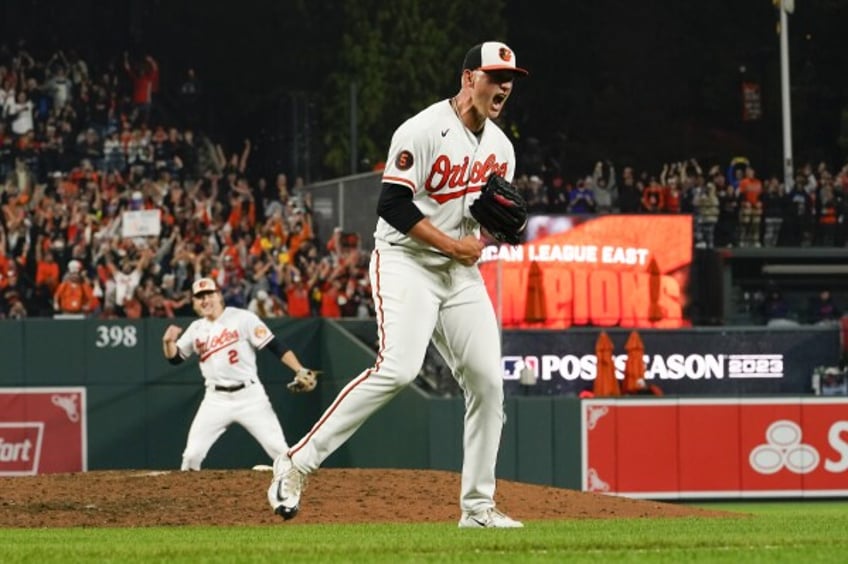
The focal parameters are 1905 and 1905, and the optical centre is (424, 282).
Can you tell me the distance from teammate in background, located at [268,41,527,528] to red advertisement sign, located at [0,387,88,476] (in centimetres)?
1394

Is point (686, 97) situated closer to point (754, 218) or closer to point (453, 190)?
point (754, 218)

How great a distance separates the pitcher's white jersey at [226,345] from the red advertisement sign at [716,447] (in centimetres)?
451

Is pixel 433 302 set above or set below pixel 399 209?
below

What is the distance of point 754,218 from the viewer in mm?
26766

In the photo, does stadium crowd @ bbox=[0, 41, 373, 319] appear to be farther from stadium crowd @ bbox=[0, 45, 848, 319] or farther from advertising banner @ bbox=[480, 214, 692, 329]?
advertising banner @ bbox=[480, 214, 692, 329]

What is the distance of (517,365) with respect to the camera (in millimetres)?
22906

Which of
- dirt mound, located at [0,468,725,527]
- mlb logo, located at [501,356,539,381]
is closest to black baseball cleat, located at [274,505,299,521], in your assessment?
dirt mound, located at [0,468,725,527]

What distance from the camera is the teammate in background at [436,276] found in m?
8.59

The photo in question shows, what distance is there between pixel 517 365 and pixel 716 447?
340 centimetres

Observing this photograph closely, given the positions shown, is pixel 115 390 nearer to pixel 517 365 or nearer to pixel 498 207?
pixel 517 365

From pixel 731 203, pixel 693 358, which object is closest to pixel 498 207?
pixel 693 358

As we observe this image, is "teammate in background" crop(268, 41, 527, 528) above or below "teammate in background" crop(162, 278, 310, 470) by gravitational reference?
above

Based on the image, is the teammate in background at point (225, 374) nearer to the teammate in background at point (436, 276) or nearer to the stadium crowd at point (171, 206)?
the stadium crowd at point (171, 206)

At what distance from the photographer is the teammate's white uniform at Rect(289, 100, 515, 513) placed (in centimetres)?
860
